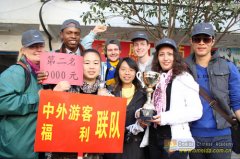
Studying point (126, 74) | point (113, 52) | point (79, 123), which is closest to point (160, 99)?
point (126, 74)

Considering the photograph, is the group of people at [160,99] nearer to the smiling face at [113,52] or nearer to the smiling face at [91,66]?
the smiling face at [91,66]

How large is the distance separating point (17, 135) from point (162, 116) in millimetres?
1229

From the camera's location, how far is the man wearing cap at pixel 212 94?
262cm

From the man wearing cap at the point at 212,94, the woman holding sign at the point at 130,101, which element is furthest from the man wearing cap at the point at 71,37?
the man wearing cap at the point at 212,94

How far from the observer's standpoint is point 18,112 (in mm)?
2371

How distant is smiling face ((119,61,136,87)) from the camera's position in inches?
114

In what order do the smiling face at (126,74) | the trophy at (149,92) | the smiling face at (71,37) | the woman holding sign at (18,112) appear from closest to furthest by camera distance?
the woman holding sign at (18,112) → the trophy at (149,92) → the smiling face at (126,74) → the smiling face at (71,37)

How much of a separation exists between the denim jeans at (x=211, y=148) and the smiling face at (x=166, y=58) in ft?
2.34

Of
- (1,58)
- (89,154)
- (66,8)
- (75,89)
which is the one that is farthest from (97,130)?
(1,58)

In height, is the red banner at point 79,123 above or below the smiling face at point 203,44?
below

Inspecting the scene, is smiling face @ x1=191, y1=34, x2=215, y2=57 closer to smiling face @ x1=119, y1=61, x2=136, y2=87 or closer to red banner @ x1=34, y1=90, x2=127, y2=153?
smiling face @ x1=119, y1=61, x2=136, y2=87

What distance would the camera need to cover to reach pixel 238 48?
27.7 feet

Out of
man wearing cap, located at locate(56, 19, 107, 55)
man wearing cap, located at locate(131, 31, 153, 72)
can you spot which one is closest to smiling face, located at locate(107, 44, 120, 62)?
man wearing cap, located at locate(131, 31, 153, 72)

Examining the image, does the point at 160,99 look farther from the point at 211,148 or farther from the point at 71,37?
the point at 71,37
